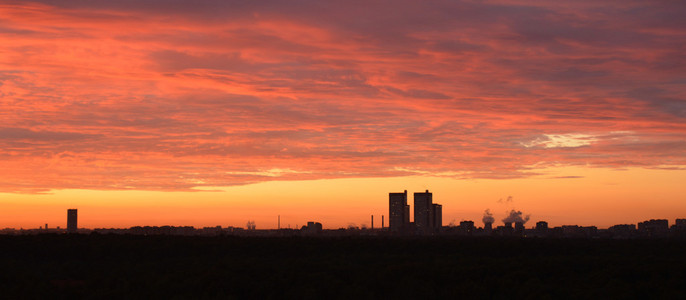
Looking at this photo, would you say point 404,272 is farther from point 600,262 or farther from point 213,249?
point 213,249

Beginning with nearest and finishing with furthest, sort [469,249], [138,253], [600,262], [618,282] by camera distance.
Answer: [618,282] < [600,262] < [138,253] < [469,249]

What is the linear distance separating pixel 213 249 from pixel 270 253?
447 inches

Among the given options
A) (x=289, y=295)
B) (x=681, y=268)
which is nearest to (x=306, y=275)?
(x=289, y=295)

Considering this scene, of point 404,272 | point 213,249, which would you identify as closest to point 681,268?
point 404,272

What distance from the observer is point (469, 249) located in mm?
163750

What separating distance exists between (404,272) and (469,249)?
83200mm

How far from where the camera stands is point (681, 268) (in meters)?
84.4

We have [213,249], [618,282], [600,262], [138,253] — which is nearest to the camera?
[618,282]

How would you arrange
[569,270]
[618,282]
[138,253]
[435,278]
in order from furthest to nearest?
[138,253] → [569,270] → [435,278] → [618,282]

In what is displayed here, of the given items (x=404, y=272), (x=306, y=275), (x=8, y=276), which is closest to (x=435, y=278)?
(x=404, y=272)

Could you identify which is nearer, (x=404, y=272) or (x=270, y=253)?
(x=404, y=272)

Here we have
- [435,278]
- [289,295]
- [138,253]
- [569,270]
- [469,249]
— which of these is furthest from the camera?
[469,249]

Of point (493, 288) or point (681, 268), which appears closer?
point (493, 288)

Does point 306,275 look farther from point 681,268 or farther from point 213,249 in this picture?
point 213,249
